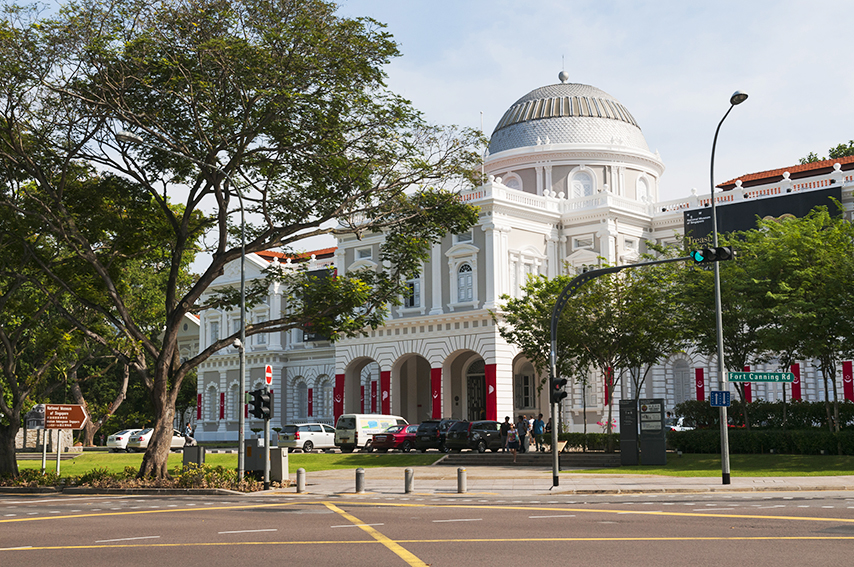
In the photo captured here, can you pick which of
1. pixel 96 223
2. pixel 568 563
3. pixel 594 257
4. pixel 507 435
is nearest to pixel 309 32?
pixel 96 223

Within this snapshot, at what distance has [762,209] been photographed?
50781 millimetres

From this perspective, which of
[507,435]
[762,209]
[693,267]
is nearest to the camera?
[693,267]

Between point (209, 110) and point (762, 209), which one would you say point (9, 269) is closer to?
point (209, 110)

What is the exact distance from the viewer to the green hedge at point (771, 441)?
32.5 meters

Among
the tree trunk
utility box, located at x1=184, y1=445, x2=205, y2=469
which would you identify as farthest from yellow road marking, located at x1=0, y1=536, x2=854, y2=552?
the tree trunk

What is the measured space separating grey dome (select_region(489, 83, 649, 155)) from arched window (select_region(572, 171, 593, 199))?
86.1 inches

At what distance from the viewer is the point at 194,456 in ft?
92.1

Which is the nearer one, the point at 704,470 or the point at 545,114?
the point at 704,470

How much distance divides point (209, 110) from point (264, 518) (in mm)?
11928

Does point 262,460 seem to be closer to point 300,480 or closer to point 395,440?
point 300,480

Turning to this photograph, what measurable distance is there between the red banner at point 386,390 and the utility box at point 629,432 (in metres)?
24.9

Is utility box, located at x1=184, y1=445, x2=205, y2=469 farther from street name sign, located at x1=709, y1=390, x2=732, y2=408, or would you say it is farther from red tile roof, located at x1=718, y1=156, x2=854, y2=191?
red tile roof, located at x1=718, y1=156, x2=854, y2=191

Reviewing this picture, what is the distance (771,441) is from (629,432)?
5.42m

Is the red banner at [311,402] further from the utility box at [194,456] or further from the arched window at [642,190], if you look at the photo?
the utility box at [194,456]
